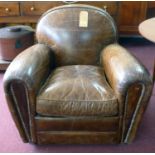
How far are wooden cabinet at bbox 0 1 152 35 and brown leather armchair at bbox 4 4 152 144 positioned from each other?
4.40ft

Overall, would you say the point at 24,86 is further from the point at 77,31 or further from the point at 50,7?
the point at 50,7

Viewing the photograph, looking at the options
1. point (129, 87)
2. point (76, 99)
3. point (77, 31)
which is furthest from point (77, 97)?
point (77, 31)

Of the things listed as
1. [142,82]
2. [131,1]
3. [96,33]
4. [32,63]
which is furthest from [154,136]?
[131,1]

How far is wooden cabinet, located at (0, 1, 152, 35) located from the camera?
287 centimetres

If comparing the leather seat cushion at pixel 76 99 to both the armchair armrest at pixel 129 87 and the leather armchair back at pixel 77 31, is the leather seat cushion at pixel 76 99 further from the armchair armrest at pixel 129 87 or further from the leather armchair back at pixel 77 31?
the leather armchair back at pixel 77 31

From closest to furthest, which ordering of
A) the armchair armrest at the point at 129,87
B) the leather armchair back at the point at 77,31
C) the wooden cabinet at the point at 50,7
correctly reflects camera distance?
the armchair armrest at the point at 129,87 < the leather armchair back at the point at 77,31 < the wooden cabinet at the point at 50,7

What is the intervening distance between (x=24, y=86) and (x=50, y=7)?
183 cm

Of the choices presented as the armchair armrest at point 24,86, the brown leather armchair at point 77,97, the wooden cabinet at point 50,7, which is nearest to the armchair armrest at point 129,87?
the brown leather armchair at point 77,97

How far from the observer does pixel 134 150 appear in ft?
4.96

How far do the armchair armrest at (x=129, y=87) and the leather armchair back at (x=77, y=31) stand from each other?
318 millimetres

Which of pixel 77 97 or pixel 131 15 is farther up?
pixel 131 15

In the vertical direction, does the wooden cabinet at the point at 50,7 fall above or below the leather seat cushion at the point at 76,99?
above

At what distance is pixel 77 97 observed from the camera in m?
1.36

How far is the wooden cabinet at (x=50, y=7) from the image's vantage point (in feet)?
9.40
